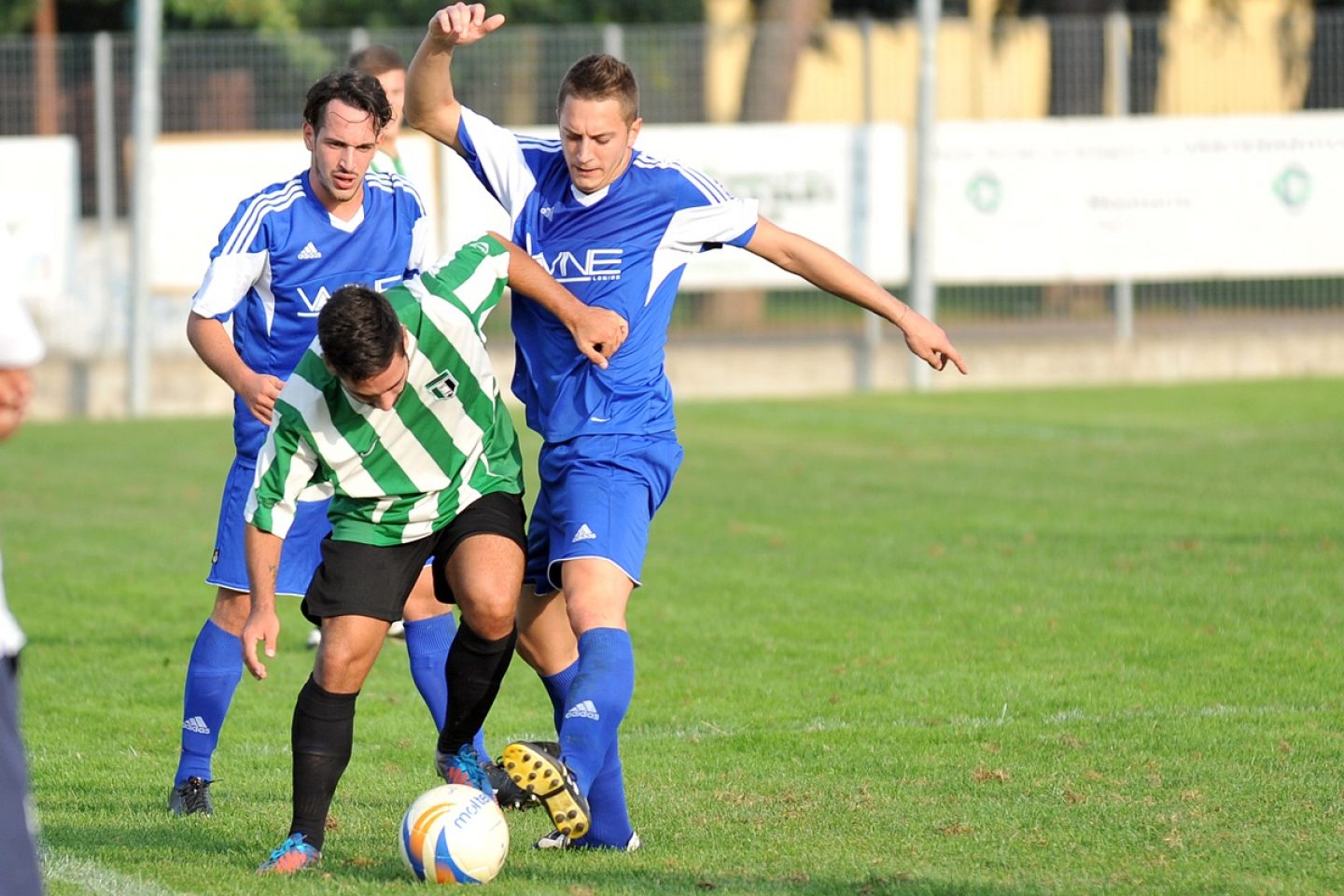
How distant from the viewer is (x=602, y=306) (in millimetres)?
5246

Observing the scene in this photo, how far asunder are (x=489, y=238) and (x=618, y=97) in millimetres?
507

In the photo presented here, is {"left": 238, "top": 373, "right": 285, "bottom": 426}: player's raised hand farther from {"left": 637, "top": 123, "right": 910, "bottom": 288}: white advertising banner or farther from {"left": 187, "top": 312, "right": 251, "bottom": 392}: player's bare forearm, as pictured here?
{"left": 637, "top": 123, "right": 910, "bottom": 288}: white advertising banner

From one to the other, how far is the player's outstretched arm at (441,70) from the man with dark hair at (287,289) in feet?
0.50

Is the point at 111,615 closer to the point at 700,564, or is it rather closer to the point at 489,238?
the point at 700,564

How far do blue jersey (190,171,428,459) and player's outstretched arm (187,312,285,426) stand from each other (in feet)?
0.18

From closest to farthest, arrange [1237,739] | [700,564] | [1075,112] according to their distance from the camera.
→ [1237,739], [700,564], [1075,112]

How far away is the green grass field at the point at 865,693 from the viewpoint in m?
4.91

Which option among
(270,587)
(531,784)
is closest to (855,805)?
(531,784)

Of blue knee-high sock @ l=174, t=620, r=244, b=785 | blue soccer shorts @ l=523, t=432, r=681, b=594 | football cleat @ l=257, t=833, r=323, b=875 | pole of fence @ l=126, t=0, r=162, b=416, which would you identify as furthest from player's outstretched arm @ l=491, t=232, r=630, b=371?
pole of fence @ l=126, t=0, r=162, b=416

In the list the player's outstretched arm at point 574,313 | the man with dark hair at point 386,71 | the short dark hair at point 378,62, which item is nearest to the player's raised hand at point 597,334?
the player's outstretched arm at point 574,313

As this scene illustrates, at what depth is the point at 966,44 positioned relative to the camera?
2047cm

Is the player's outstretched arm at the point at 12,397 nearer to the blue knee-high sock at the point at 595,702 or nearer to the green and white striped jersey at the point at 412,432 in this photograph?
the green and white striped jersey at the point at 412,432

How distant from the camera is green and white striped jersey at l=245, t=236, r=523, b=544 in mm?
4785

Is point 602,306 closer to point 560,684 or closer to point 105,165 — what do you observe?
point 560,684
